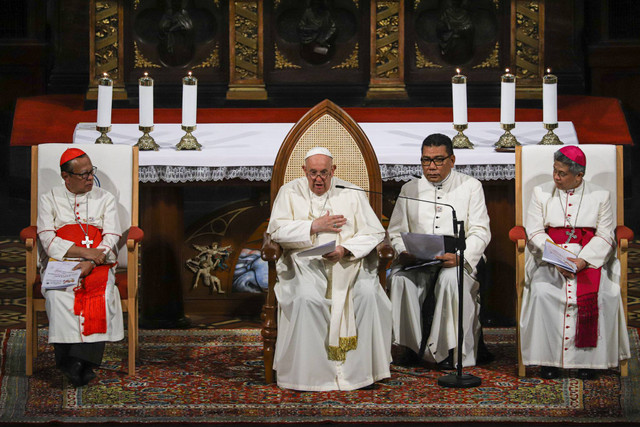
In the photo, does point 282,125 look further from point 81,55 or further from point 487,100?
point 81,55

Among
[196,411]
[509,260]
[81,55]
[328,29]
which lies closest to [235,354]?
[196,411]

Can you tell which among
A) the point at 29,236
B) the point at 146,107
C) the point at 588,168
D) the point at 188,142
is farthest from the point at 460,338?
the point at 146,107

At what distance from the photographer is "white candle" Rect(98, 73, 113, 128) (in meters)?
7.16

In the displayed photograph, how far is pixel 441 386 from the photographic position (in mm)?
5938

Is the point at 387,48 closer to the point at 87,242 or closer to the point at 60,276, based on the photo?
the point at 87,242

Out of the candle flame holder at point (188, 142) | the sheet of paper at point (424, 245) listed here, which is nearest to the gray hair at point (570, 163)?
the sheet of paper at point (424, 245)

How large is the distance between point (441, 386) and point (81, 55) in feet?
19.1

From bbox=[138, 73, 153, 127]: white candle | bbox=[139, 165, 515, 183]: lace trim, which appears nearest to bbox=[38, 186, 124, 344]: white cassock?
bbox=[139, 165, 515, 183]: lace trim

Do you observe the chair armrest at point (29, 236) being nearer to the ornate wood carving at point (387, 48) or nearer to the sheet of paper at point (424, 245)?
the sheet of paper at point (424, 245)

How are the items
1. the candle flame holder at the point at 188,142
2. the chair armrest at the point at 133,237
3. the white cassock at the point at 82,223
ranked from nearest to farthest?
the white cassock at the point at 82,223 → the chair armrest at the point at 133,237 → the candle flame holder at the point at 188,142

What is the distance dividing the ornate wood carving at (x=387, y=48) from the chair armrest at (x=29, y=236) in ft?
13.4

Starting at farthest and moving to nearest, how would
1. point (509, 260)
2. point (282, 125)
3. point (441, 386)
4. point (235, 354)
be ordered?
point (282, 125) < point (509, 260) < point (235, 354) < point (441, 386)

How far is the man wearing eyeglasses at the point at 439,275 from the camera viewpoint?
6.29m

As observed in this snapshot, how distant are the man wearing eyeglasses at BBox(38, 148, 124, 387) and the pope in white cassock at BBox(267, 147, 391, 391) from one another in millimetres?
895
